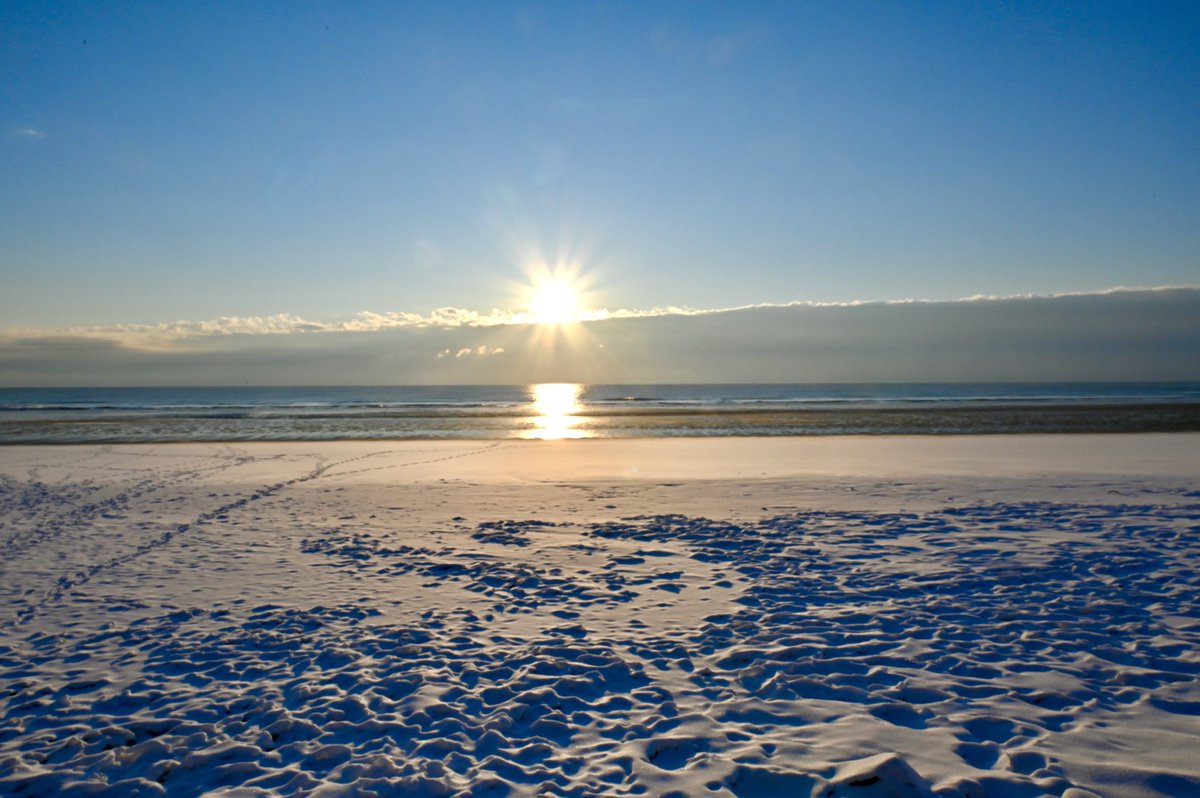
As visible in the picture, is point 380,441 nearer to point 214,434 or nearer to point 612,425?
point 214,434

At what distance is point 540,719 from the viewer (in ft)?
16.6

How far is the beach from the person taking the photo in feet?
14.5

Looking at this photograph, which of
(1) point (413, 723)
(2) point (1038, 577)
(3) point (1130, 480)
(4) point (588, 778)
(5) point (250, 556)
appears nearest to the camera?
(4) point (588, 778)

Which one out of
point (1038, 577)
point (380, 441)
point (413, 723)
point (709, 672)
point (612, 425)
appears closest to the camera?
point (413, 723)

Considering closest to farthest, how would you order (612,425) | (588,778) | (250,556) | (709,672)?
(588,778) < (709,672) < (250,556) < (612,425)

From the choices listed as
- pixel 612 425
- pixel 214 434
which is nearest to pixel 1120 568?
pixel 612 425

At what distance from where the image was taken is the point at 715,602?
766 cm

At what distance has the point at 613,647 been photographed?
6.41 m

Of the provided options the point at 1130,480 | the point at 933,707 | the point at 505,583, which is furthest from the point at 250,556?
the point at 1130,480

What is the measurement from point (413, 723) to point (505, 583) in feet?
11.5

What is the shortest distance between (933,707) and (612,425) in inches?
1456

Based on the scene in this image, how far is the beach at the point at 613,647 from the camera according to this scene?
443 cm

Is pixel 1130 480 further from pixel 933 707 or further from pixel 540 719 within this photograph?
pixel 540 719

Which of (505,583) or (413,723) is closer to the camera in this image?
(413,723)
